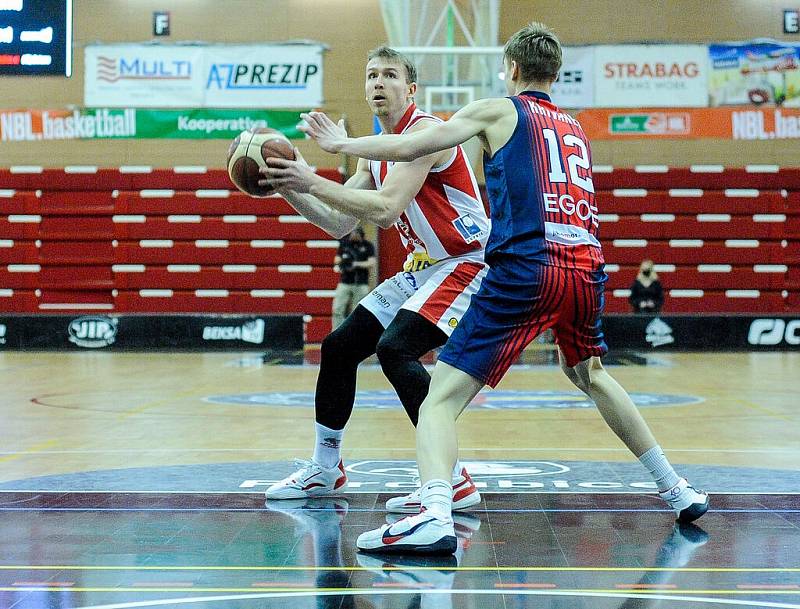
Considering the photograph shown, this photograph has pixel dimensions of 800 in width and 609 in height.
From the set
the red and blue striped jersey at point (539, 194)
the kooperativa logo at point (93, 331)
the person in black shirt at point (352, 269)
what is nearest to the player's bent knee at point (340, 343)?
the red and blue striped jersey at point (539, 194)

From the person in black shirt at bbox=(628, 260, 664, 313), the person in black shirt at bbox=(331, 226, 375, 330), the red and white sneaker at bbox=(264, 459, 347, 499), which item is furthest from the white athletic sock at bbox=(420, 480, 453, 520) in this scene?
the person in black shirt at bbox=(628, 260, 664, 313)

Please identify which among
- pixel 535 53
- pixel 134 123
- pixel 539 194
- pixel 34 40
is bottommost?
pixel 539 194

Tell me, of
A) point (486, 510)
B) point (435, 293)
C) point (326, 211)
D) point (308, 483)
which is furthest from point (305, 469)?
point (326, 211)

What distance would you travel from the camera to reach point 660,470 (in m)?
3.99

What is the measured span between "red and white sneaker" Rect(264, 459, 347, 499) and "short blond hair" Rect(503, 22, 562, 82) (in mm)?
1829

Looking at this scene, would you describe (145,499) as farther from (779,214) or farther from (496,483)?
(779,214)

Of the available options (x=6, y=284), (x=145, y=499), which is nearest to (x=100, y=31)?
(x=6, y=284)

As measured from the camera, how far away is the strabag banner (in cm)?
1659

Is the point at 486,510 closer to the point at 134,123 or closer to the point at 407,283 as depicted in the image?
the point at 407,283

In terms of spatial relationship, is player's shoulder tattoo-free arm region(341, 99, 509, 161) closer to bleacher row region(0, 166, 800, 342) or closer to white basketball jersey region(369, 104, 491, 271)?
white basketball jersey region(369, 104, 491, 271)

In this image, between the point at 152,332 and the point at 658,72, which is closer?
the point at 152,332

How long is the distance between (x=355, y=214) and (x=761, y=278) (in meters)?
14.6

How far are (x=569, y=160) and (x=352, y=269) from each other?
11693mm

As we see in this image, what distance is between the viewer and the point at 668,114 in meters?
16.4
